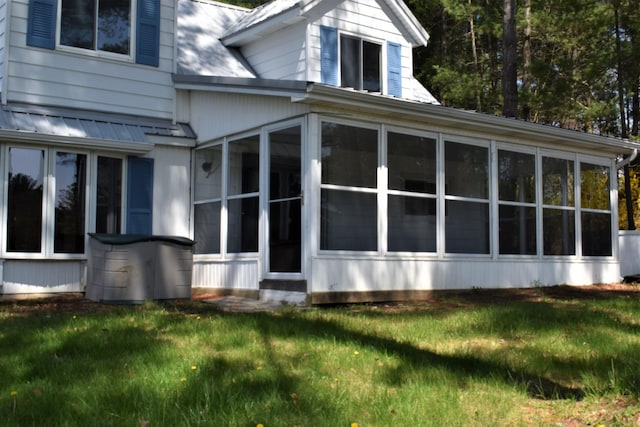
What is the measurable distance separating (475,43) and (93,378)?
78.9 feet

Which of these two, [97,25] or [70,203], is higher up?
[97,25]

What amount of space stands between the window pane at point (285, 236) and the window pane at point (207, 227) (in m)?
1.52

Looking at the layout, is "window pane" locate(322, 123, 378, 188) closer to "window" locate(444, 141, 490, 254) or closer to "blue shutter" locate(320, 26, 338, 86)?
"window" locate(444, 141, 490, 254)

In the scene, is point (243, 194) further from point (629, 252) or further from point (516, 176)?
point (629, 252)

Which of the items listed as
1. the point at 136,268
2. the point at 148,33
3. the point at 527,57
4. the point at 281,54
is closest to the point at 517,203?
the point at 281,54

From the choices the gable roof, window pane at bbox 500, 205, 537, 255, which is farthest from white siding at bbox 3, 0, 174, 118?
window pane at bbox 500, 205, 537, 255

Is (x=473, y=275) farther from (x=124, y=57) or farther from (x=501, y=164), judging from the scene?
(x=124, y=57)

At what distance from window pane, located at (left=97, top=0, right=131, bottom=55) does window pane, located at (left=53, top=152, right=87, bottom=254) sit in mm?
2093

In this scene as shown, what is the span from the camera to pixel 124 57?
1113 centimetres

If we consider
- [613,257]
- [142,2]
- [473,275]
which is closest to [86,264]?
[142,2]

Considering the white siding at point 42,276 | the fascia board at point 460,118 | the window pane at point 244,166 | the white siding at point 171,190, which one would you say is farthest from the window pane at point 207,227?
the fascia board at point 460,118

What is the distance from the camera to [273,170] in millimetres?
9641

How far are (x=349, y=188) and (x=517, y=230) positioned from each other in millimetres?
3867

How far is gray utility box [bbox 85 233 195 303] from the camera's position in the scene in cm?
874
